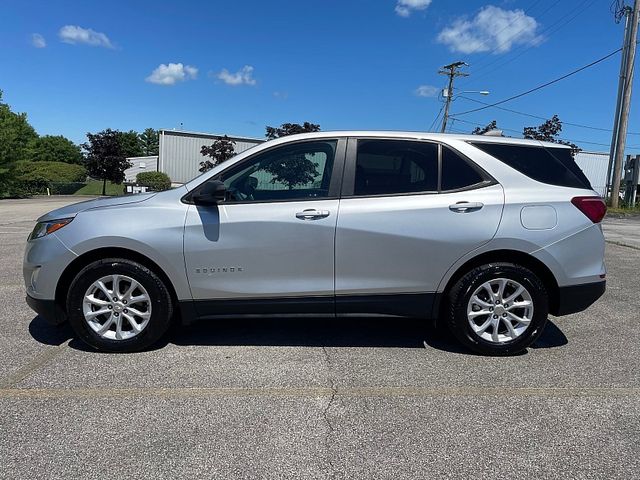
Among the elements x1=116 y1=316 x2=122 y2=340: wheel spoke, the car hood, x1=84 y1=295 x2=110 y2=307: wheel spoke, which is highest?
the car hood

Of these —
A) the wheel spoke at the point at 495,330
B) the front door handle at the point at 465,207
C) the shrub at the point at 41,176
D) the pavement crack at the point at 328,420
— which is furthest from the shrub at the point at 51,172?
the wheel spoke at the point at 495,330

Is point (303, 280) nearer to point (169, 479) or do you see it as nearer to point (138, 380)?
point (138, 380)

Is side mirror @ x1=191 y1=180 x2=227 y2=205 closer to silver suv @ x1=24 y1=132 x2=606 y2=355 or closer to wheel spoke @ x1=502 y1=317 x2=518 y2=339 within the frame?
silver suv @ x1=24 y1=132 x2=606 y2=355

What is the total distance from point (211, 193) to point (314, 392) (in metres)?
1.67

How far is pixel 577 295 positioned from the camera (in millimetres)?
4051

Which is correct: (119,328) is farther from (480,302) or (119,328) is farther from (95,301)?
(480,302)

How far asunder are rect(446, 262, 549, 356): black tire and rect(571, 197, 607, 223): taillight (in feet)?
2.15

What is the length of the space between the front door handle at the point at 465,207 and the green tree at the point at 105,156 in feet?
140

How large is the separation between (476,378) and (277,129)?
2239cm

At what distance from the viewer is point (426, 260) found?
156 inches

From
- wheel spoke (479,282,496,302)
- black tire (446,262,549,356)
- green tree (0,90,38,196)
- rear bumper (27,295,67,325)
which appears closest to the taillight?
black tire (446,262,549,356)

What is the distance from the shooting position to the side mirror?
3.80m

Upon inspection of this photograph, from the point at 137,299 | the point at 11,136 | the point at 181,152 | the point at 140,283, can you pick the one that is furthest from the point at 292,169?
the point at 181,152

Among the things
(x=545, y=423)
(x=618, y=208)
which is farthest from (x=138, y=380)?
(x=618, y=208)
